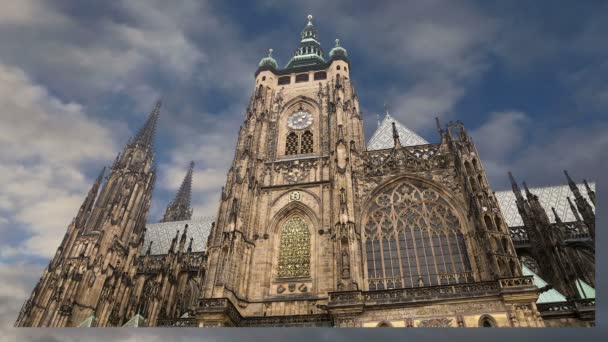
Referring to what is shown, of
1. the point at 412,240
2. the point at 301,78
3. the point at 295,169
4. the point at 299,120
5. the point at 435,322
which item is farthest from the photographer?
the point at 301,78

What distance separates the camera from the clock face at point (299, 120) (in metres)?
28.8

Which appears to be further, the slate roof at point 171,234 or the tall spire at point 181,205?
the tall spire at point 181,205

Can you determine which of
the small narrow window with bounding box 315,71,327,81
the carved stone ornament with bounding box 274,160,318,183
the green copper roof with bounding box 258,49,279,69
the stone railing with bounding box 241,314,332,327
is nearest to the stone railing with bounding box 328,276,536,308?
the stone railing with bounding box 241,314,332,327

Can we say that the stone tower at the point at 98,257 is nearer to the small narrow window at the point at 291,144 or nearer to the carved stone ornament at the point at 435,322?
the small narrow window at the point at 291,144

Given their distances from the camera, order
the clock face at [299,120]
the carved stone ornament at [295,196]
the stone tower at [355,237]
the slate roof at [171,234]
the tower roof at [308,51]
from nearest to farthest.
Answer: the stone tower at [355,237] < the carved stone ornament at [295,196] < the clock face at [299,120] < the tower roof at [308,51] < the slate roof at [171,234]

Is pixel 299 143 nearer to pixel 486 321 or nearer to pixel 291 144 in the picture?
pixel 291 144

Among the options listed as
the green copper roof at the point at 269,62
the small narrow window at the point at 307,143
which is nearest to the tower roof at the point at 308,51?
the green copper roof at the point at 269,62

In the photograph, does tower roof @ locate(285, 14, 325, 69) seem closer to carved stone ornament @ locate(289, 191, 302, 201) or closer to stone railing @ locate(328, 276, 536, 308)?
carved stone ornament @ locate(289, 191, 302, 201)

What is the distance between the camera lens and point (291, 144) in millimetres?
28047

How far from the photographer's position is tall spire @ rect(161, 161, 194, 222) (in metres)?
57.7

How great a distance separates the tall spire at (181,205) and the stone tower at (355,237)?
1352 inches

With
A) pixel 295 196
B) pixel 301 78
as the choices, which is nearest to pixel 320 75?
pixel 301 78

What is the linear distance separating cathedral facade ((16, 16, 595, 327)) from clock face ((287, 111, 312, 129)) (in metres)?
0.12

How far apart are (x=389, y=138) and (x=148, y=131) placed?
3628 cm
